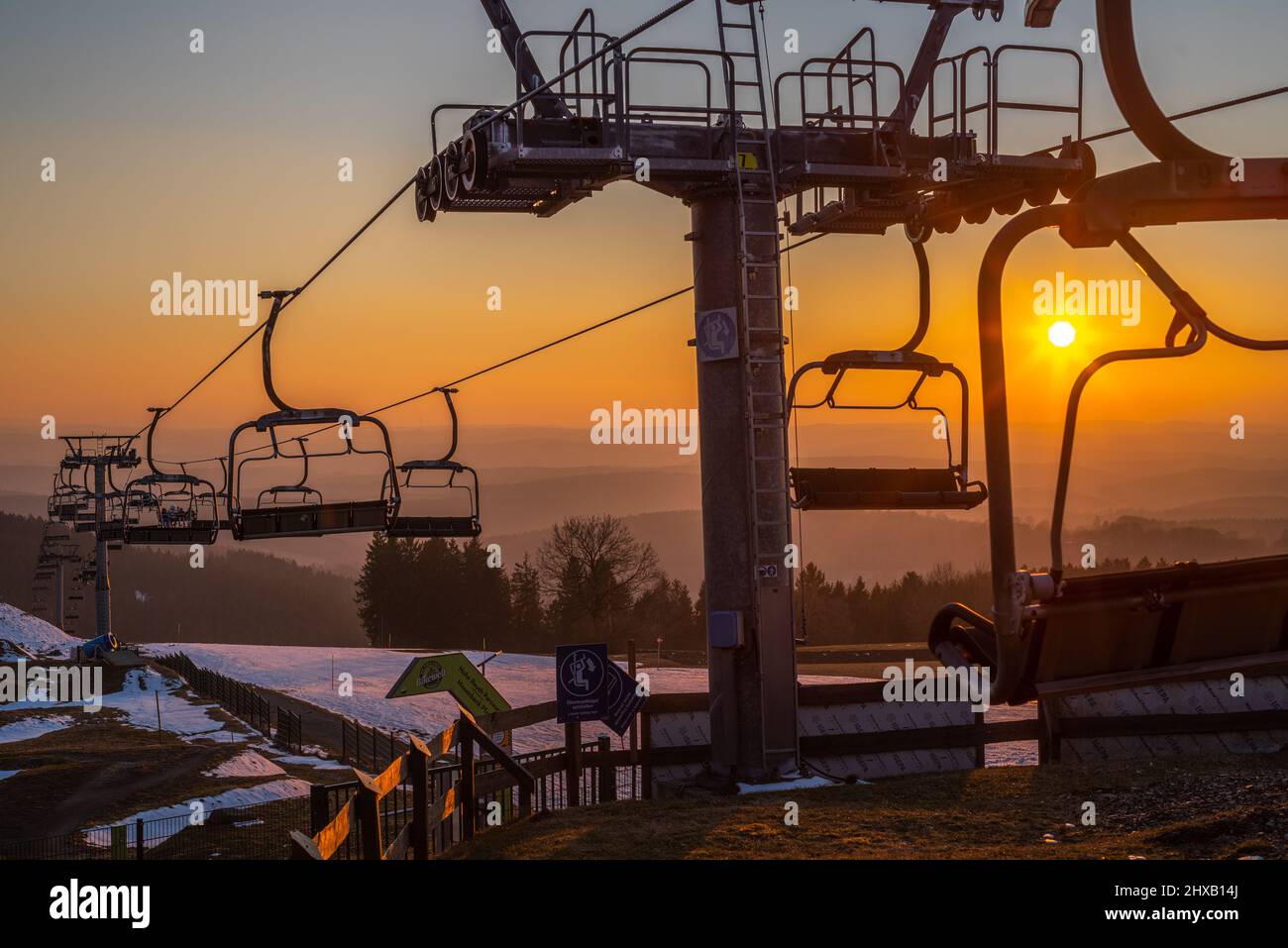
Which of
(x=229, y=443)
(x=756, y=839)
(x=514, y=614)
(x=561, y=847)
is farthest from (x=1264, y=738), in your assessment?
(x=514, y=614)

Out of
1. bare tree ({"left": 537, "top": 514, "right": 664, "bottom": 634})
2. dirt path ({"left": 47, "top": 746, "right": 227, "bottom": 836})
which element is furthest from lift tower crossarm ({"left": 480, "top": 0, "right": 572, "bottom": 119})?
bare tree ({"left": 537, "top": 514, "right": 664, "bottom": 634})

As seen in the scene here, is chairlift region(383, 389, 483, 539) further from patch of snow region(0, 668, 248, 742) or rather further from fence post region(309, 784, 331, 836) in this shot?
patch of snow region(0, 668, 248, 742)

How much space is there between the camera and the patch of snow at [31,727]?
1780 inches

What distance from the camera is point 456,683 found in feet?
65.1

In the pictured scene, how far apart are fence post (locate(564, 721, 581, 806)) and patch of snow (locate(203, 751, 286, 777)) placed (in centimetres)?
1832

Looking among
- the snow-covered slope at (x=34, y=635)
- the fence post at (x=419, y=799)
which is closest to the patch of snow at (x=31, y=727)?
the snow-covered slope at (x=34, y=635)

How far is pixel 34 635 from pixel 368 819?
77489 millimetres

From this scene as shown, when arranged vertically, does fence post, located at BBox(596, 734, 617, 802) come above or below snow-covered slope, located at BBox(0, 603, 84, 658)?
above

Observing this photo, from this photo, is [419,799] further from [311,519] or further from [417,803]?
[311,519]

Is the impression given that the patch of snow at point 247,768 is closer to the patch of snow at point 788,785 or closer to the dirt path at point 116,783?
the dirt path at point 116,783

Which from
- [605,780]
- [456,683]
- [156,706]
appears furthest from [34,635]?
[605,780]

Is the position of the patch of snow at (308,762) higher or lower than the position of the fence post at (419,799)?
lower

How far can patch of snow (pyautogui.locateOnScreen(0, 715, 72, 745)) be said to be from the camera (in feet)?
148

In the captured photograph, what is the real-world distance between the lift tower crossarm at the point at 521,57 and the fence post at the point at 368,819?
346 inches
